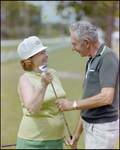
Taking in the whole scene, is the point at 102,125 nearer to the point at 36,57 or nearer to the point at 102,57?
the point at 102,57

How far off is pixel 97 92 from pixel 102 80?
129 mm

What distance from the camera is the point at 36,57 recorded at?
6.63 feet

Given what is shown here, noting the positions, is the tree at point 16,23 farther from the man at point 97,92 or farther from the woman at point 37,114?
the man at point 97,92

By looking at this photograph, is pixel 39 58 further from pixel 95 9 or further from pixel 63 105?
pixel 95 9

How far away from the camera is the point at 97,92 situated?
1857 millimetres

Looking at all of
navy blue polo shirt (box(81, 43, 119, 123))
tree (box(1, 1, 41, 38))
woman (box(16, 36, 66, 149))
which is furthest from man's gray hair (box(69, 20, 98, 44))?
tree (box(1, 1, 41, 38))

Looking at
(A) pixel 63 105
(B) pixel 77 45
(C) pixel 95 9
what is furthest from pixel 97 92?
(C) pixel 95 9

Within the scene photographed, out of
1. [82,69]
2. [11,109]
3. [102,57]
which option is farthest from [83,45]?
[82,69]

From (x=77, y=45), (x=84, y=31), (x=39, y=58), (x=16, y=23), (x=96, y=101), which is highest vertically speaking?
(x=16, y=23)

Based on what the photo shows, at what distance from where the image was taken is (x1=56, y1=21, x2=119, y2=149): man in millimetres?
1776

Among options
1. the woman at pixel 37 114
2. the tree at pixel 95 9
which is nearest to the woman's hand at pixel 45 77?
the woman at pixel 37 114

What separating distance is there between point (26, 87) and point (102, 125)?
68cm

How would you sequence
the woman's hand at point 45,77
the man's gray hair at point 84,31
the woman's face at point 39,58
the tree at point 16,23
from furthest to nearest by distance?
the tree at point 16,23
the woman's face at point 39,58
the man's gray hair at point 84,31
the woman's hand at point 45,77

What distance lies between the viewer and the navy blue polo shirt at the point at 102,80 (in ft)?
5.79
